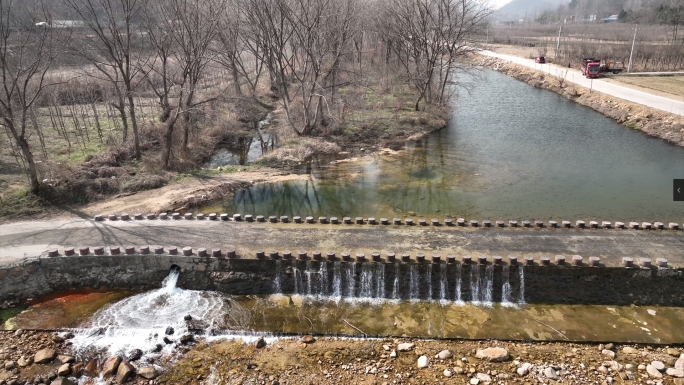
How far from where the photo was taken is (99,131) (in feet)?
81.8

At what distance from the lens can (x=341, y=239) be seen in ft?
43.7

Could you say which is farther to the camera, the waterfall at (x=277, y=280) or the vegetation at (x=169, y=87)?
the vegetation at (x=169, y=87)

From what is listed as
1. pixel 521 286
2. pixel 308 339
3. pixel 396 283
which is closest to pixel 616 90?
pixel 521 286

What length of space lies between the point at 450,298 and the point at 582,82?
35055 millimetres

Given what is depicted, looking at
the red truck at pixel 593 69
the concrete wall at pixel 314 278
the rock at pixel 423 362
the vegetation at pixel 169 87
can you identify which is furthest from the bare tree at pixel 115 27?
the red truck at pixel 593 69

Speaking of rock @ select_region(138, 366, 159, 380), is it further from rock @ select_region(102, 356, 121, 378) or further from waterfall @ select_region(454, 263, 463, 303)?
waterfall @ select_region(454, 263, 463, 303)

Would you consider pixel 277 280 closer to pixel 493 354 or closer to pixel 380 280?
pixel 380 280

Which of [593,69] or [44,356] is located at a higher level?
[593,69]

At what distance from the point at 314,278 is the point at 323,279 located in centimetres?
25

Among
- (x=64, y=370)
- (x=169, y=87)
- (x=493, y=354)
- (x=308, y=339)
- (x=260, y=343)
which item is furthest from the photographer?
(x=169, y=87)

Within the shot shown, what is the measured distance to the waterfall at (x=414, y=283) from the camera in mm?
12023

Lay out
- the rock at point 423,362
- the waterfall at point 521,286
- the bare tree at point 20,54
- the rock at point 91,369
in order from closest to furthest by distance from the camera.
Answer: the rock at point 423,362
the rock at point 91,369
the waterfall at point 521,286
the bare tree at point 20,54

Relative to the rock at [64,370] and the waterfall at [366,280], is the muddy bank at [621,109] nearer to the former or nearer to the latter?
the waterfall at [366,280]

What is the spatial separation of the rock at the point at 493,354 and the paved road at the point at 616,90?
2522 centimetres
